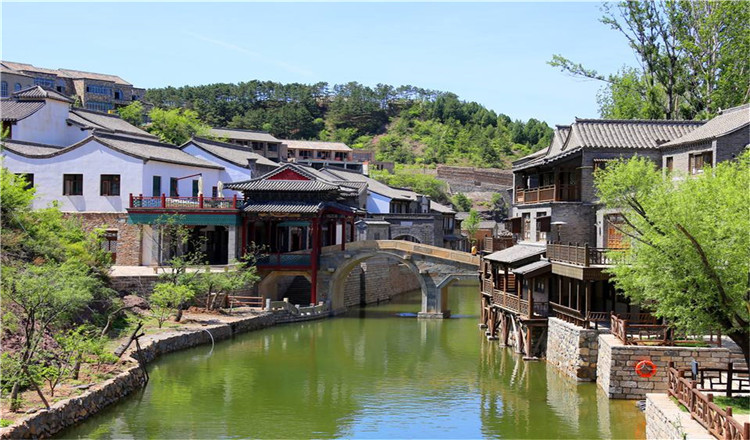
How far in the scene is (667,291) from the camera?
61.5 ft

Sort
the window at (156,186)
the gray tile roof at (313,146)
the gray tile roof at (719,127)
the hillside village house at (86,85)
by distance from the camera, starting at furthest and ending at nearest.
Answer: the gray tile roof at (313,146), the hillside village house at (86,85), the window at (156,186), the gray tile roof at (719,127)

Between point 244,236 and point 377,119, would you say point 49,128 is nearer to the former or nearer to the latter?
point 244,236

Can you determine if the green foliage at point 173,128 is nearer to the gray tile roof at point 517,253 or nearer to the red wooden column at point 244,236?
the red wooden column at point 244,236

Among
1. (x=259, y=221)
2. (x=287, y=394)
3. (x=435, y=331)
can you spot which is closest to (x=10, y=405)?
(x=287, y=394)

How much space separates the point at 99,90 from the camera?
8900 centimetres

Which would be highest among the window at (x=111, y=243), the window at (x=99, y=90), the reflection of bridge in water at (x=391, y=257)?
the window at (x=99, y=90)

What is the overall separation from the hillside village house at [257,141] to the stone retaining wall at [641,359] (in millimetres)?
65064

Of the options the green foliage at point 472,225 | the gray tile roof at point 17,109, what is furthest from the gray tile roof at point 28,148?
the green foliage at point 472,225

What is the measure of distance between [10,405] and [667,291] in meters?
15.5

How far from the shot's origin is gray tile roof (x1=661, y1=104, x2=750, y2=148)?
27188 millimetres

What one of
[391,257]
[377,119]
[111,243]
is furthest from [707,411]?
[377,119]

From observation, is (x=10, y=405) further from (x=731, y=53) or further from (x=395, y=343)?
(x=731, y=53)

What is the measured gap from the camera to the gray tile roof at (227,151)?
52250mm

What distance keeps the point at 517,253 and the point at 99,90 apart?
69.1 metres
